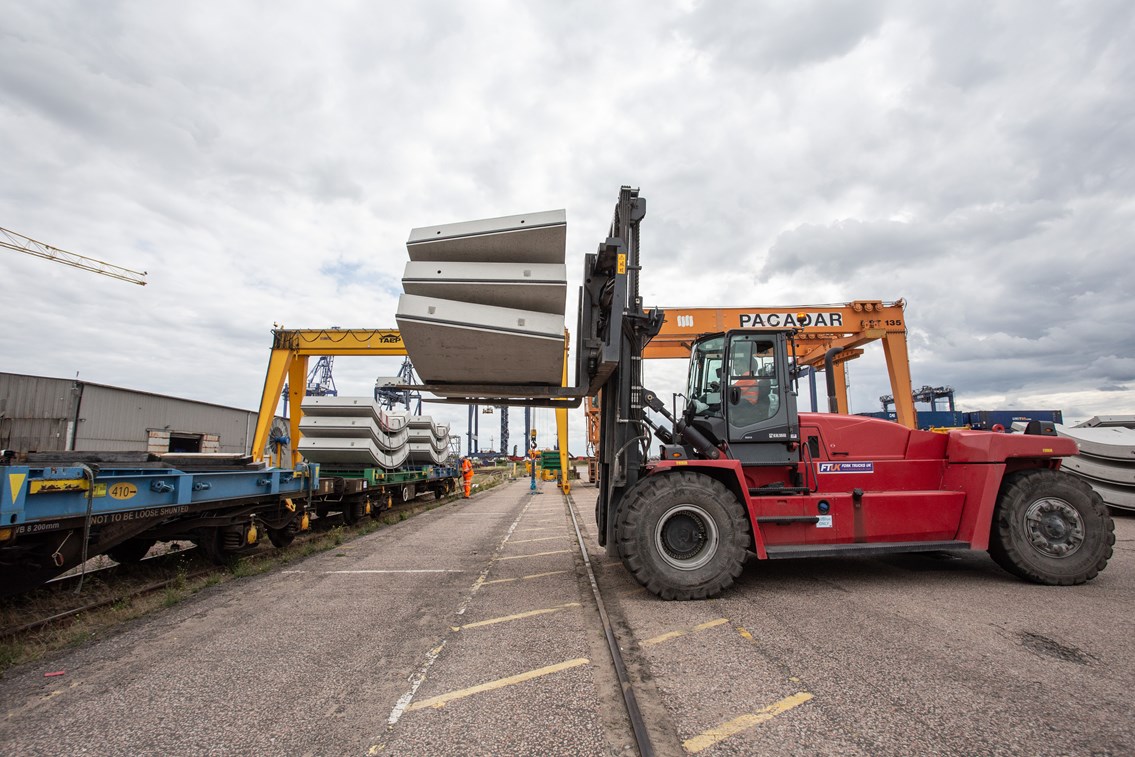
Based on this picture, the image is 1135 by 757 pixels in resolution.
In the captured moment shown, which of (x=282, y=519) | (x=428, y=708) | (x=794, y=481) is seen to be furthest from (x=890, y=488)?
(x=282, y=519)

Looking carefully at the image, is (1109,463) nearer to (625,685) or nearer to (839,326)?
(839,326)

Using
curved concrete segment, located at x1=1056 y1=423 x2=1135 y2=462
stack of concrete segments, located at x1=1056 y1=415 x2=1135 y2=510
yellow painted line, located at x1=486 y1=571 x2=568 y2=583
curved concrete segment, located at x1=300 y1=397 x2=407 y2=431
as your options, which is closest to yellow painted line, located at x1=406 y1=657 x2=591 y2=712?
yellow painted line, located at x1=486 y1=571 x2=568 y2=583

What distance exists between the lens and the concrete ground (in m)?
3.07

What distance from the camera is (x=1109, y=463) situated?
12.5 metres

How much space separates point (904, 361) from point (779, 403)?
8488 millimetres

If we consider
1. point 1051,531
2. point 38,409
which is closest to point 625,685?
point 1051,531

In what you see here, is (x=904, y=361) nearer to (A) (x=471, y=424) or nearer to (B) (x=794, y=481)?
(B) (x=794, y=481)

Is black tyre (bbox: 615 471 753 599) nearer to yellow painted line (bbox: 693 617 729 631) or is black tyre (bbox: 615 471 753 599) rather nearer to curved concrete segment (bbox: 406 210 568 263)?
yellow painted line (bbox: 693 617 729 631)

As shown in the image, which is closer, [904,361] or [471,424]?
[904,361]

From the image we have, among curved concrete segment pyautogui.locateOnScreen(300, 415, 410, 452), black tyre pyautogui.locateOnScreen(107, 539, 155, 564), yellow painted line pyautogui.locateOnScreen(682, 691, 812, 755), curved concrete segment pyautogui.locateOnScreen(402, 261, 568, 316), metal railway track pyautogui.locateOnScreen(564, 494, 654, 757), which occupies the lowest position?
yellow painted line pyautogui.locateOnScreen(682, 691, 812, 755)

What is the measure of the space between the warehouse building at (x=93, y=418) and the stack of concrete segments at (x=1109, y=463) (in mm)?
22491

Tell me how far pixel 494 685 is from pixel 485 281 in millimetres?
3575

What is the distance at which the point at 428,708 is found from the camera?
3.43m

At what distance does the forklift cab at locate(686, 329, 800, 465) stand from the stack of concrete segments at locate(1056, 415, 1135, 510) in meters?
9.63
